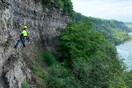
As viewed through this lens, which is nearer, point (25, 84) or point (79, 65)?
point (25, 84)

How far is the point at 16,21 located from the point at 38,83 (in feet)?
22.4

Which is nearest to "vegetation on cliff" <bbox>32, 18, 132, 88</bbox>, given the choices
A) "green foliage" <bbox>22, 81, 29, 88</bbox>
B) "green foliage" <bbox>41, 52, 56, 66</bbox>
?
"green foliage" <bbox>41, 52, 56, 66</bbox>

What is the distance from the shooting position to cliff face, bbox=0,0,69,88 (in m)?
27.8

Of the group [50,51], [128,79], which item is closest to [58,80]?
[128,79]

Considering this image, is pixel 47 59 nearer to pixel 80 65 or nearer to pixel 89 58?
pixel 80 65

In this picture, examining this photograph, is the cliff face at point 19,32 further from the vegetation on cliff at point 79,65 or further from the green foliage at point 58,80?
the green foliage at point 58,80

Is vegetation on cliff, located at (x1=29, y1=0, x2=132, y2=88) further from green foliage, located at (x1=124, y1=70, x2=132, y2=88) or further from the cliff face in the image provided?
the cliff face

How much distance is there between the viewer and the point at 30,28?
40.3m

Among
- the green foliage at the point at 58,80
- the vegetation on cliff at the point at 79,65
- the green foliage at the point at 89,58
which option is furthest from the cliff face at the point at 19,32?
the green foliage at the point at 89,58

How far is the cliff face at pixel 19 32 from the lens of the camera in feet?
91.1

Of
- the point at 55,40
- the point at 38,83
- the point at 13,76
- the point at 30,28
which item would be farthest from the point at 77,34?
the point at 13,76

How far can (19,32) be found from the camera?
114 feet

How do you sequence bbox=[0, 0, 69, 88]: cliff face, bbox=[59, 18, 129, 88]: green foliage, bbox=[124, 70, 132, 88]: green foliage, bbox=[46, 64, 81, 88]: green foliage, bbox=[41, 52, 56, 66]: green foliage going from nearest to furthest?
bbox=[0, 0, 69, 88]: cliff face → bbox=[46, 64, 81, 88]: green foliage → bbox=[59, 18, 129, 88]: green foliage → bbox=[124, 70, 132, 88]: green foliage → bbox=[41, 52, 56, 66]: green foliage

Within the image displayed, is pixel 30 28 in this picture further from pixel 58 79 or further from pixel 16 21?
pixel 58 79
